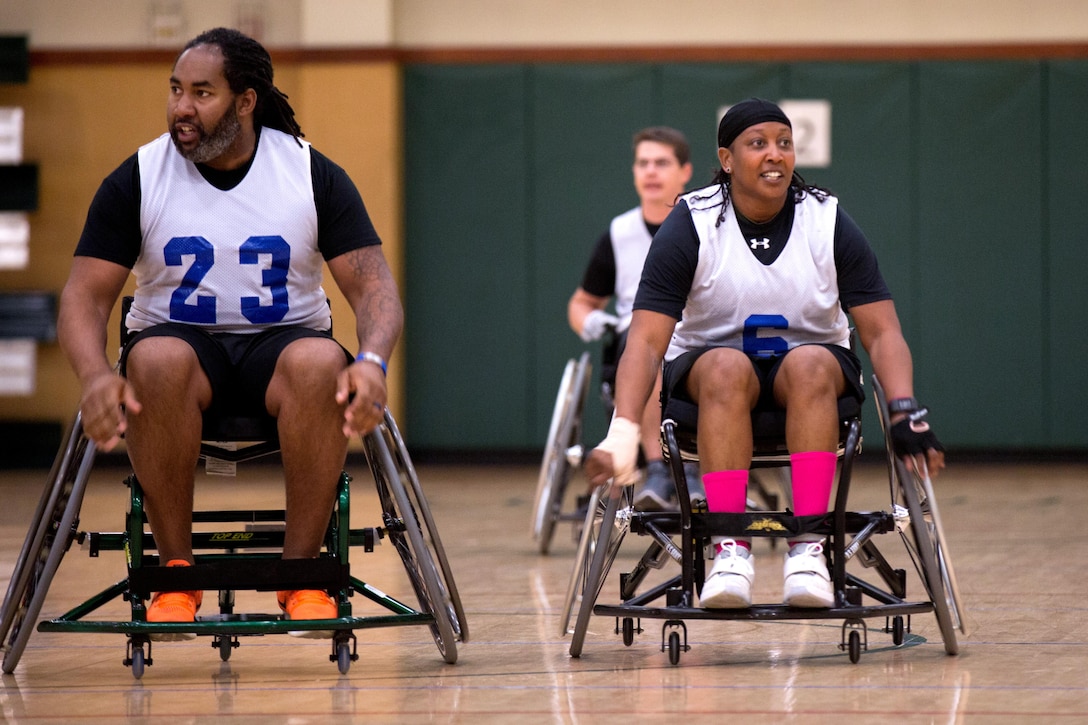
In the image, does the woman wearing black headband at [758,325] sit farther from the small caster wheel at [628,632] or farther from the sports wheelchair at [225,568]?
the sports wheelchair at [225,568]

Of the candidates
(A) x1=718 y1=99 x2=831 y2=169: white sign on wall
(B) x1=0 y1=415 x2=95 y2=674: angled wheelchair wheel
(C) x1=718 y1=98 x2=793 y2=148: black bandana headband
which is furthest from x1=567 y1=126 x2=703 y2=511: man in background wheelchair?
(A) x1=718 y1=99 x2=831 y2=169: white sign on wall

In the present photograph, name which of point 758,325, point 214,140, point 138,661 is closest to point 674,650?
point 758,325

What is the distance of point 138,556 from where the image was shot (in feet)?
8.70

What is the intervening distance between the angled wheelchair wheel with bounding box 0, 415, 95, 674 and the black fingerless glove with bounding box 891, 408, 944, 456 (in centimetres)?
150

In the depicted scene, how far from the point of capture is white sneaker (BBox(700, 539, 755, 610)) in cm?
266

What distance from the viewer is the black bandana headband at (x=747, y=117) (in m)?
3.02

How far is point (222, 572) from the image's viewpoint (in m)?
2.65

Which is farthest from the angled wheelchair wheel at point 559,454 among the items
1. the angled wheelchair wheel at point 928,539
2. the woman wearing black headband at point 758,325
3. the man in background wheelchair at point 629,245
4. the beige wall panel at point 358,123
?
the beige wall panel at point 358,123

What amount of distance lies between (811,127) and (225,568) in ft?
21.3

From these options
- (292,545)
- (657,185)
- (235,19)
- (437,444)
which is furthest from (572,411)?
(235,19)

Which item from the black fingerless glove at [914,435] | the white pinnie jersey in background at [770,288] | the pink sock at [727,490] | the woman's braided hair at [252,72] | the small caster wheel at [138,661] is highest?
the woman's braided hair at [252,72]

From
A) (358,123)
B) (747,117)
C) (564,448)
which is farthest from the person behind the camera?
(358,123)

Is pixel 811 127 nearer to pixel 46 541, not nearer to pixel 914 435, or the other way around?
pixel 914 435

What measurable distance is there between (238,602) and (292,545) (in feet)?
3.41
